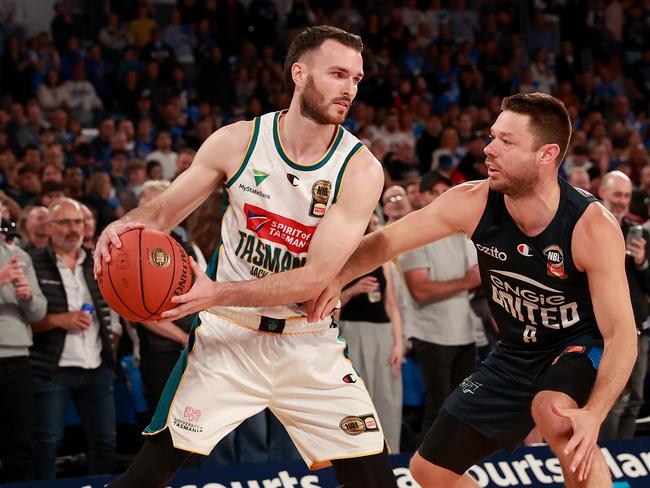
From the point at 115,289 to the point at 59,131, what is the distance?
8.64 m

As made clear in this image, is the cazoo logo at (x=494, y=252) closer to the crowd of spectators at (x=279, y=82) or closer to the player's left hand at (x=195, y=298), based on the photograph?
the player's left hand at (x=195, y=298)

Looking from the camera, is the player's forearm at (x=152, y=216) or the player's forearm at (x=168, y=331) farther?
the player's forearm at (x=168, y=331)

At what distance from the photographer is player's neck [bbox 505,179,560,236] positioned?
4.44 m

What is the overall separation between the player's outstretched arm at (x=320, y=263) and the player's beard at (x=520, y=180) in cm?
52

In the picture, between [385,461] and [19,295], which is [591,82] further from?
[385,461]

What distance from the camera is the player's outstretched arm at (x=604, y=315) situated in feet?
13.0

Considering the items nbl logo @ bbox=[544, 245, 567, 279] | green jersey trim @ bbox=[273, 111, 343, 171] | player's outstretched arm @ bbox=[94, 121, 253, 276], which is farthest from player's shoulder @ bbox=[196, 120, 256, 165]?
nbl logo @ bbox=[544, 245, 567, 279]

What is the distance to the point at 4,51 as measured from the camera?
13.6m

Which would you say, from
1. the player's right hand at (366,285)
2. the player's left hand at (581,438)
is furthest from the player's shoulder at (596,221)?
the player's right hand at (366,285)

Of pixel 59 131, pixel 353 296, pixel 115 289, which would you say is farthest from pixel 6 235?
pixel 59 131

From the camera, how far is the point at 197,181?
4.34m

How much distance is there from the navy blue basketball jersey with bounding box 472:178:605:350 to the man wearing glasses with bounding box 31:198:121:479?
3.15 metres

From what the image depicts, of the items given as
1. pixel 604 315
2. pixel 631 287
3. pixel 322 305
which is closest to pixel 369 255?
pixel 322 305

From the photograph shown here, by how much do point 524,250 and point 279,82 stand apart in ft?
35.5
